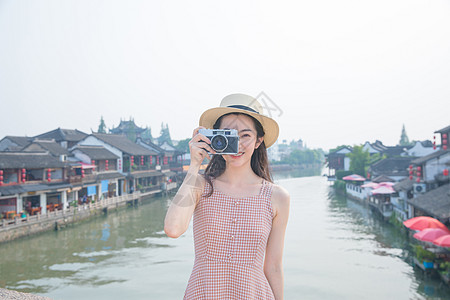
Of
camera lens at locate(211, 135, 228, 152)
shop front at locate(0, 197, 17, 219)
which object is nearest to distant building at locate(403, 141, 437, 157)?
shop front at locate(0, 197, 17, 219)

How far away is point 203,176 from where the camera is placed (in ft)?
5.01

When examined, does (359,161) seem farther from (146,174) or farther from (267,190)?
(267,190)

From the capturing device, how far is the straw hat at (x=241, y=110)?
1.49m

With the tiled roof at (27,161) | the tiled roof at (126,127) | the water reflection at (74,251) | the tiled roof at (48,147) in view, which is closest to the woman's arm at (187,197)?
the water reflection at (74,251)

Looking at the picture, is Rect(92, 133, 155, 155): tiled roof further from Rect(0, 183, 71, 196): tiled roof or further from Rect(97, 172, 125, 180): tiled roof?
→ Rect(0, 183, 71, 196): tiled roof

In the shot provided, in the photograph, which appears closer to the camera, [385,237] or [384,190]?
[385,237]

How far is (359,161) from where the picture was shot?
29.3 meters

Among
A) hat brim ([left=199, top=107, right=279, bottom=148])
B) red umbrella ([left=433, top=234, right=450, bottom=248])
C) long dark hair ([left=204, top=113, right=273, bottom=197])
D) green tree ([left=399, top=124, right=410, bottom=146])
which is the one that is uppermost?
green tree ([left=399, top=124, right=410, bottom=146])

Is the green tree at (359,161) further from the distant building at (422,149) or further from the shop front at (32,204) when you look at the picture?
the shop front at (32,204)

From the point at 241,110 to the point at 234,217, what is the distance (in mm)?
444

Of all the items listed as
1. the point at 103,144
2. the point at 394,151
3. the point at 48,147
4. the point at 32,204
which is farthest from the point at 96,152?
the point at 394,151

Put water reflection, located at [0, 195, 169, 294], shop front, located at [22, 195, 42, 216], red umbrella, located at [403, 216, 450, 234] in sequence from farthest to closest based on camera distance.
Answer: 1. shop front, located at [22, 195, 42, 216]
2. water reflection, located at [0, 195, 169, 294]
3. red umbrella, located at [403, 216, 450, 234]

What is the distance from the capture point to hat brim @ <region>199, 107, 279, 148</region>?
1495 mm

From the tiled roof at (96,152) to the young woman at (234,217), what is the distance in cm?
2057
